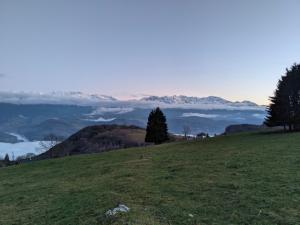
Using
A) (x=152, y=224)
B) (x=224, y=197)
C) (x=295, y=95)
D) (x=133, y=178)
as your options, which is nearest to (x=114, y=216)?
(x=152, y=224)

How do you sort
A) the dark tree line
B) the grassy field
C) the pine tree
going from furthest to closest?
the pine tree < the dark tree line < the grassy field

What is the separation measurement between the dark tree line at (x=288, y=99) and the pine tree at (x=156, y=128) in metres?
36.8

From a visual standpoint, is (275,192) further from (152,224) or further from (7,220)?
(7,220)

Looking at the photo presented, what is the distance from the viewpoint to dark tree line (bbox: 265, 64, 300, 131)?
215 ft

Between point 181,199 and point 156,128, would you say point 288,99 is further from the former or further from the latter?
point 181,199

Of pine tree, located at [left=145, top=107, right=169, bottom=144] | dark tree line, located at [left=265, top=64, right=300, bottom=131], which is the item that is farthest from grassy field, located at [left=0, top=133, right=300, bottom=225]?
pine tree, located at [left=145, top=107, right=169, bottom=144]

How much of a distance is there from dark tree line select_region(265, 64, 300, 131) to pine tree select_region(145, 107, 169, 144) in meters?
36.8

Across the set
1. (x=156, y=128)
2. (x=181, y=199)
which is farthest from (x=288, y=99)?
(x=181, y=199)

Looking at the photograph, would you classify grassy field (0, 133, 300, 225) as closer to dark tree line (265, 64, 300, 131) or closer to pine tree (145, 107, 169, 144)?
dark tree line (265, 64, 300, 131)

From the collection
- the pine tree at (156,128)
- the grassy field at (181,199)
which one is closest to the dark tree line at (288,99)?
the pine tree at (156,128)

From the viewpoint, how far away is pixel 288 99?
6569 cm

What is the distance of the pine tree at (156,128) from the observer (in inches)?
3807

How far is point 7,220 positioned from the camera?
17.3m

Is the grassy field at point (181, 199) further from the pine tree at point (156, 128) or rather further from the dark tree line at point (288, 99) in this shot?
the pine tree at point (156, 128)
